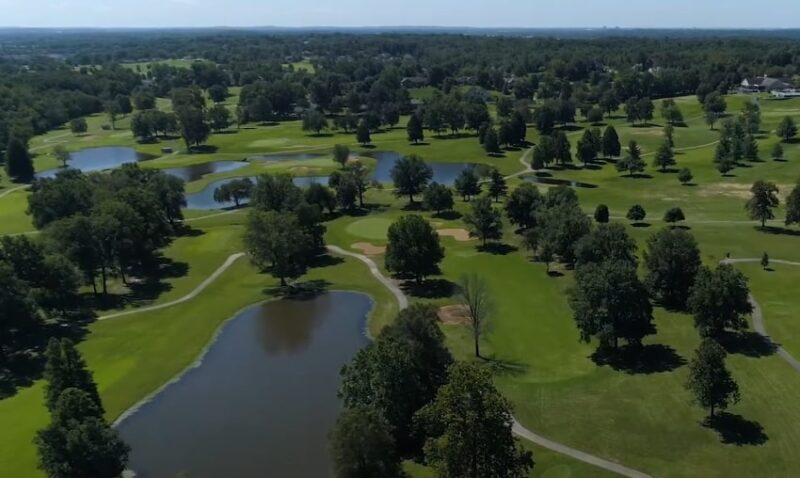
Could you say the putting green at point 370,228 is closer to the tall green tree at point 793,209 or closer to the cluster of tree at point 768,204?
the cluster of tree at point 768,204

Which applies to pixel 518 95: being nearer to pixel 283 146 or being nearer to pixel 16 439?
pixel 283 146

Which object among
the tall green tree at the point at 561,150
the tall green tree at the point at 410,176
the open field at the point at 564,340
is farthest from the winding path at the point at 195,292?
the tall green tree at the point at 561,150

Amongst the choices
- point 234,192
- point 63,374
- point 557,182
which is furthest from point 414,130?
point 63,374

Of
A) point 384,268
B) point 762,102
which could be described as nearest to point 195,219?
point 384,268

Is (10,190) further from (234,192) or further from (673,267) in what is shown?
(673,267)

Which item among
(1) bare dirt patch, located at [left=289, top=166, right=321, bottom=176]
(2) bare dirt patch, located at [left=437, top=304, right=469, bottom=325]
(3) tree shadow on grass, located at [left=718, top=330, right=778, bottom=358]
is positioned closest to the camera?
(3) tree shadow on grass, located at [left=718, top=330, right=778, bottom=358]

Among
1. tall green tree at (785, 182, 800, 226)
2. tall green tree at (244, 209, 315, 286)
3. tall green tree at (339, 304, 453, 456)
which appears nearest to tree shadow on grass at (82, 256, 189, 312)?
tall green tree at (244, 209, 315, 286)

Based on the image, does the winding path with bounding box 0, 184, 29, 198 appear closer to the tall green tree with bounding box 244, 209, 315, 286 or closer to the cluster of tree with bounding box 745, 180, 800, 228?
the tall green tree with bounding box 244, 209, 315, 286
